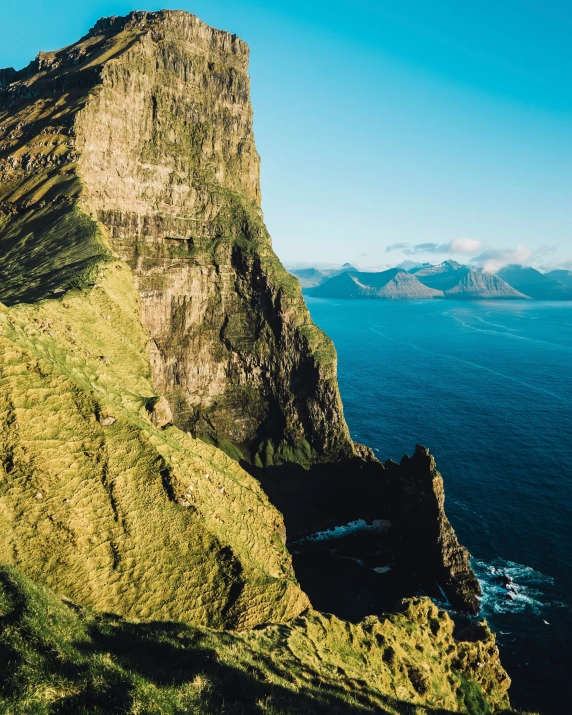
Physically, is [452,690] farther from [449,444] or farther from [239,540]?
[449,444]

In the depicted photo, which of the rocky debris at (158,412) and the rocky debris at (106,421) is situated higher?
the rocky debris at (106,421)

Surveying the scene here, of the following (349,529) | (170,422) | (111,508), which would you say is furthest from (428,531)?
(111,508)

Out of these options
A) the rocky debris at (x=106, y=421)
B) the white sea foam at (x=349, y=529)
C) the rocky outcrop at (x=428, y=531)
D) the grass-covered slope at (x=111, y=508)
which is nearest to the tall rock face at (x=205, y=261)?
the white sea foam at (x=349, y=529)

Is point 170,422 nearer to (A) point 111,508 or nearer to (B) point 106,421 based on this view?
(B) point 106,421

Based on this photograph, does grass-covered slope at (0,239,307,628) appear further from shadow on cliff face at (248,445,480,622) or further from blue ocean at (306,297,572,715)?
blue ocean at (306,297,572,715)

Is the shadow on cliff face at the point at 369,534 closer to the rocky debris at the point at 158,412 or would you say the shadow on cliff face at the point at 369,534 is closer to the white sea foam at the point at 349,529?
the white sea foam at the point at 349,529

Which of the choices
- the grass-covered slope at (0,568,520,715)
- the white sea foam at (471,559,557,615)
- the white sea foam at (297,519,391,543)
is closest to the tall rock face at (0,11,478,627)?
the white sea foam at (297,519,391,543)
